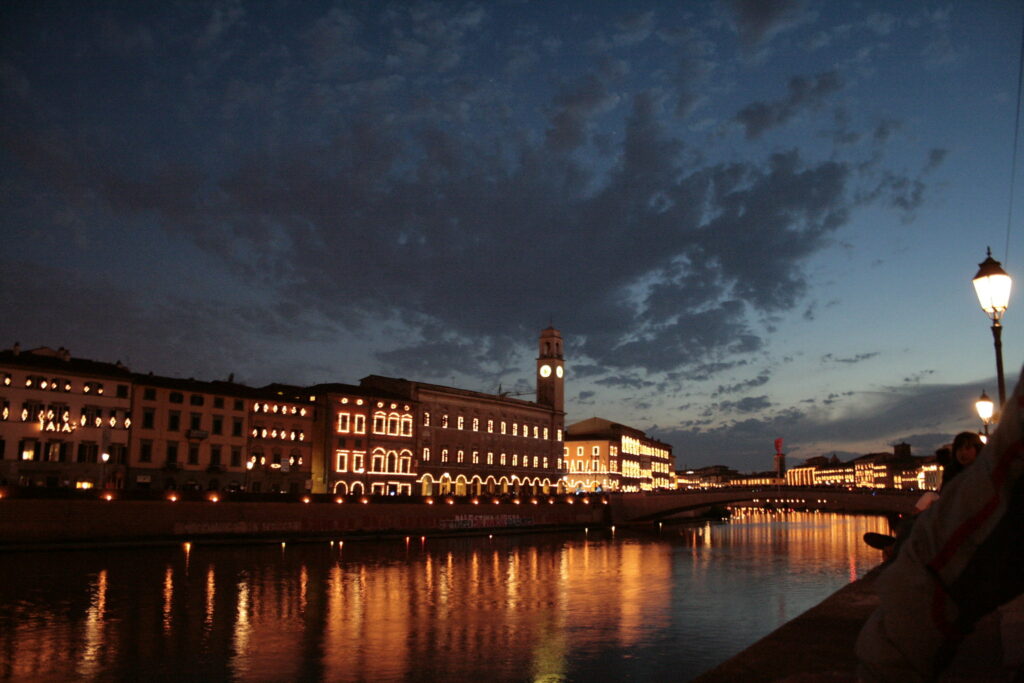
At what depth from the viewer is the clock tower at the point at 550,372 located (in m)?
106

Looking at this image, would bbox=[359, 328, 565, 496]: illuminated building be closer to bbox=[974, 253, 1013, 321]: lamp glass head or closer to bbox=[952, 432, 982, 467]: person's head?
bbox=[974, 253, 1013, 321]: lamp glass head

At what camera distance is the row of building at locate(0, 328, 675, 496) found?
186ft

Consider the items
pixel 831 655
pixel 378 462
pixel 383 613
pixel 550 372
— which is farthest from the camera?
pixel 550 372

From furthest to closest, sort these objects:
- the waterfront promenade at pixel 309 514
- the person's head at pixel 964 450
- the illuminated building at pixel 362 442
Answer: the illuminated building at pixel 362 442
the waterfront promenade at pixel 309 514
the person's head at pixel 964 450

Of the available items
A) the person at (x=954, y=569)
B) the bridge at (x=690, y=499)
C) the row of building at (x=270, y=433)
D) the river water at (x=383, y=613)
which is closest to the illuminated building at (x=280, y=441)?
the row of building at (x=270, y=433)

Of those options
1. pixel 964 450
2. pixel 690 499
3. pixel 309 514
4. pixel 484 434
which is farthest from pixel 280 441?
pixel 964 450

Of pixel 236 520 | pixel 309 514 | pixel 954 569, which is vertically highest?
pixel 954 569

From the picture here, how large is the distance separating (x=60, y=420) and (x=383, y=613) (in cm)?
3999

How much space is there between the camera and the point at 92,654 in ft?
67.3

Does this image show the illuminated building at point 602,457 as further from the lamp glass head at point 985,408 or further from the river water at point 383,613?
the lamp glass head at point 985,408

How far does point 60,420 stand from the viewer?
56.9 m

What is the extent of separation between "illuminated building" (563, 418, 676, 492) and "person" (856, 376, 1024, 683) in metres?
114

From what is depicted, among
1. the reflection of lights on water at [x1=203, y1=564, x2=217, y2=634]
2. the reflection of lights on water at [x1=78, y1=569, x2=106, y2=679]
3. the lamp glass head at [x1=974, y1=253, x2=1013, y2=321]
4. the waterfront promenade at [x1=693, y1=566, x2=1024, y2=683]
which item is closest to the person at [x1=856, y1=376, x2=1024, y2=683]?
the waterfront promenade at [x1=693, y1=566, x2=1024, y2=683]

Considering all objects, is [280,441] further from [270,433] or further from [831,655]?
[831,655]
